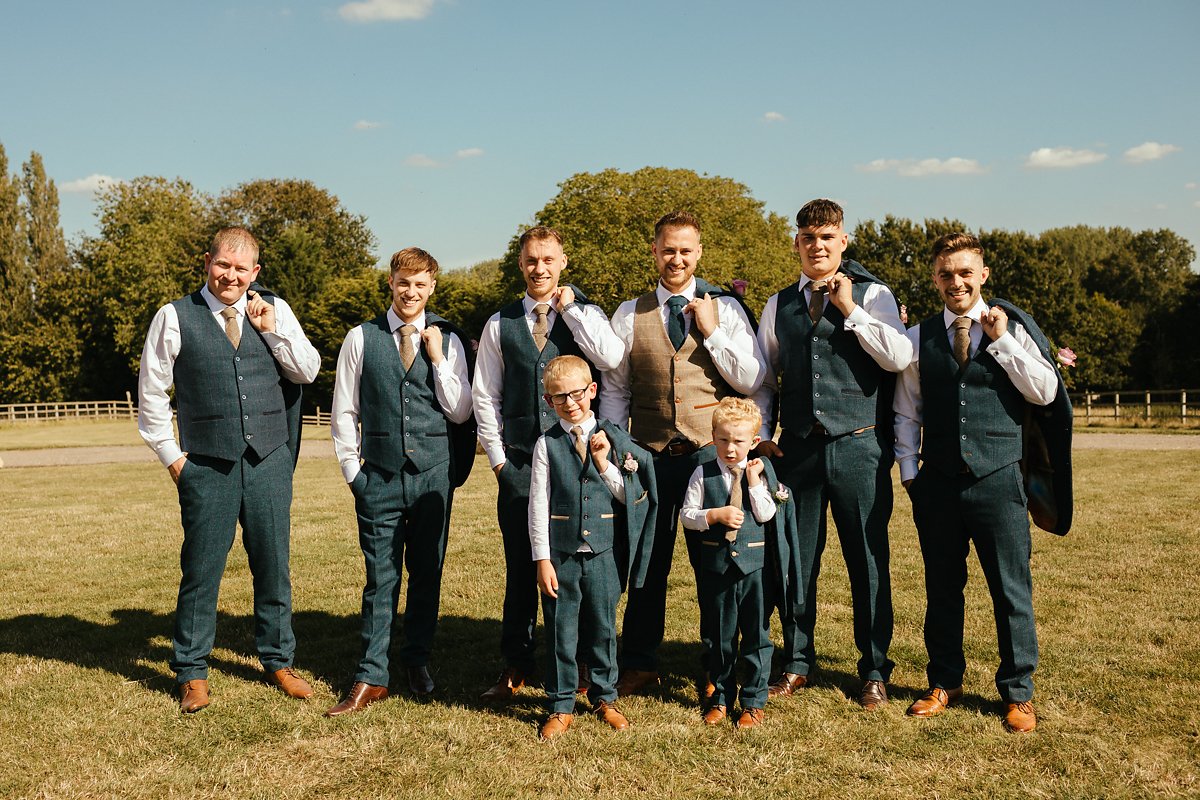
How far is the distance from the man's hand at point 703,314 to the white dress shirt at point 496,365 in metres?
0.41

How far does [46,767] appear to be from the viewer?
162 inches

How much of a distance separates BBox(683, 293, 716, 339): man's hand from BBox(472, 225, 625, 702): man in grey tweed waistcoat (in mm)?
414

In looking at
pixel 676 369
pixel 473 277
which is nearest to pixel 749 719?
pixel 676 369

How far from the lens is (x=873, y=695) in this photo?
15.3 ft

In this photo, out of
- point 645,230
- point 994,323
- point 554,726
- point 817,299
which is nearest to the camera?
point 994,323

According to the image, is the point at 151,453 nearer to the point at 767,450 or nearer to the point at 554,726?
the point at 554,726

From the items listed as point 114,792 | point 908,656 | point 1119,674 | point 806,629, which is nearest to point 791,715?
point 806,629

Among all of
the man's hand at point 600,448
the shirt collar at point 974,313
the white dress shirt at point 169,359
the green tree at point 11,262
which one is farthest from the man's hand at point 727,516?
the green tree at point 11,262

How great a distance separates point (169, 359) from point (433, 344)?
1.38m

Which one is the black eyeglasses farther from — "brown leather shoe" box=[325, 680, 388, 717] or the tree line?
the tree line

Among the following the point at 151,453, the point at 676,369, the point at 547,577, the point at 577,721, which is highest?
the point at 676,369

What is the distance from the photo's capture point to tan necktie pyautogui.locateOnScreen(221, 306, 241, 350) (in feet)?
15.9

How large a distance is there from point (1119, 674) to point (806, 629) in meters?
1.81

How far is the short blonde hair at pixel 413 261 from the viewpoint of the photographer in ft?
15.9
